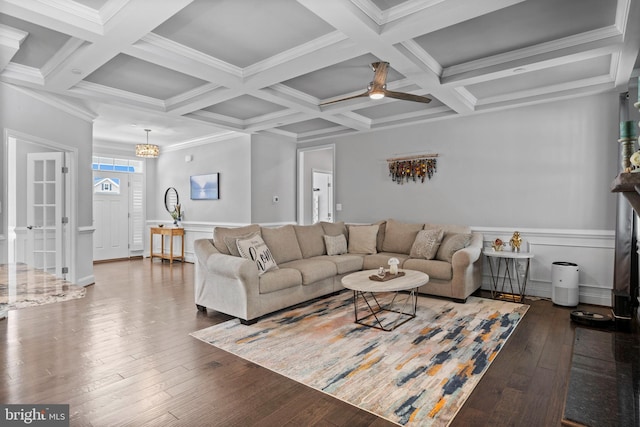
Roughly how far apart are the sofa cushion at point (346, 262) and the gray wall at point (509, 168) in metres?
1.27

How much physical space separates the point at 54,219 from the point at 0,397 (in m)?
3.58

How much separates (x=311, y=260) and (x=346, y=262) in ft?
1.59

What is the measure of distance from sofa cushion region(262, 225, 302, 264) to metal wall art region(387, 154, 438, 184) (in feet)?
6.73

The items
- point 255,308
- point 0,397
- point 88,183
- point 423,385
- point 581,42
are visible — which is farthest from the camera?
point 88,183

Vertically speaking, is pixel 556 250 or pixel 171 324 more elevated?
pixel 556 250

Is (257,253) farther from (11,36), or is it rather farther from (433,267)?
(11,36)

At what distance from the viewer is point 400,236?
528cm

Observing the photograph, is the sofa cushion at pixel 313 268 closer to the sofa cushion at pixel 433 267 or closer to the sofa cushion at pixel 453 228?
the sofa cushion at pixel 433 267

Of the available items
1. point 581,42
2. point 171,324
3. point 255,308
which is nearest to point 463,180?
point 581,42

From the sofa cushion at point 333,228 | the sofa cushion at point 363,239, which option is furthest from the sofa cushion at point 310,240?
the sofa cushion at point 363,239

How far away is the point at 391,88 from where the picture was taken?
4215 millimetres

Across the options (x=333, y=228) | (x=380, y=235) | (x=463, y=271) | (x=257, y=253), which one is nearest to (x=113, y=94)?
(x=257, y=253)

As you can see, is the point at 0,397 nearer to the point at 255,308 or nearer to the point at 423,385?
the point at 255,308

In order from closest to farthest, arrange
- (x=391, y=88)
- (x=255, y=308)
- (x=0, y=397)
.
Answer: (x=0, y=397) < (x=255, y=308) < (x=391, y=88)
